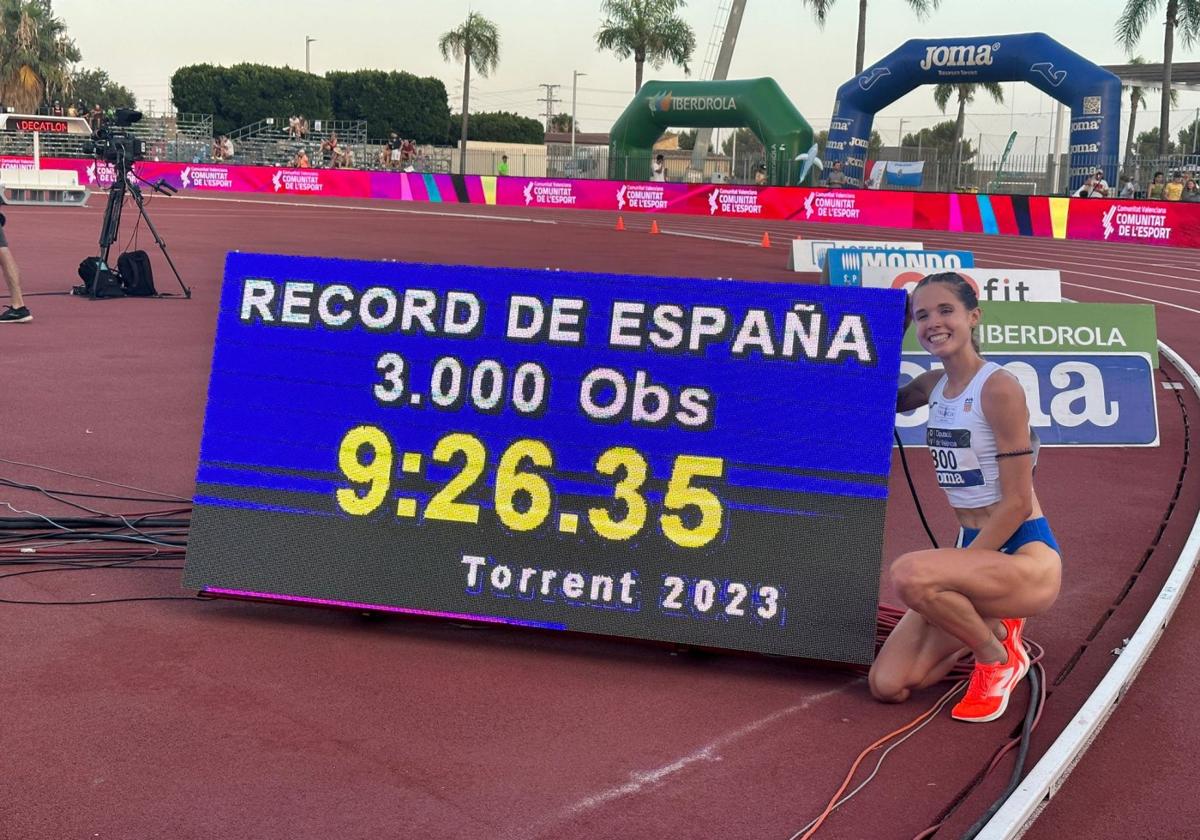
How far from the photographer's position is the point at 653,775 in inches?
161

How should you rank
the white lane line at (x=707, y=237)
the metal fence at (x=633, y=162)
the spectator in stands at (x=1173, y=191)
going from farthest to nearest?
the metal fence at (x=633, y=162) < the spectator in stands at (x=1173, y=191) < the white lane line at (x=707, y=237)

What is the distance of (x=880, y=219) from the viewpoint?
1480 inches

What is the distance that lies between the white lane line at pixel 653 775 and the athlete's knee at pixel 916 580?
556 millimetres

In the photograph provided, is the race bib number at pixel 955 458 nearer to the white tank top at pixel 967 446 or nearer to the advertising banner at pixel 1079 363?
the white tank top at pixel 967 446

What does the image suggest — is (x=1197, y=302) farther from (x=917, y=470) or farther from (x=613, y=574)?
(x=613, y=574)

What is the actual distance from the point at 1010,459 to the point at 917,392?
664 millimetres

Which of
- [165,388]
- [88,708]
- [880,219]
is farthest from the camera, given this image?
[880,219]

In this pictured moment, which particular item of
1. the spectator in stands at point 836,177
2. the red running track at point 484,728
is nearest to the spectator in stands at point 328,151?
the spectator in stands at point 836,177

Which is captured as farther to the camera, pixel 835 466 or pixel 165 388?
pixel 165 388

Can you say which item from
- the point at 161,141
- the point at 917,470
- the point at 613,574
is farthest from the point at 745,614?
the point at 161,141

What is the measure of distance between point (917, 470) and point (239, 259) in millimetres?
4926

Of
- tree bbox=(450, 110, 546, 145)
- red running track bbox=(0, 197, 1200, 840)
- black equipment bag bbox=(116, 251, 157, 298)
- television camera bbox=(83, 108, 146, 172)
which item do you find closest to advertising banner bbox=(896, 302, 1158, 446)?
red running track bbox=(0, 197, 1200, 840)

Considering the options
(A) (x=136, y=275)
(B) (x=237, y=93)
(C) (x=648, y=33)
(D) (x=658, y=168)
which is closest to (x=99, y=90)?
(B) (x=237, y=93)

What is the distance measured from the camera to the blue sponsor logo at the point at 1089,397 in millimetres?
9461
